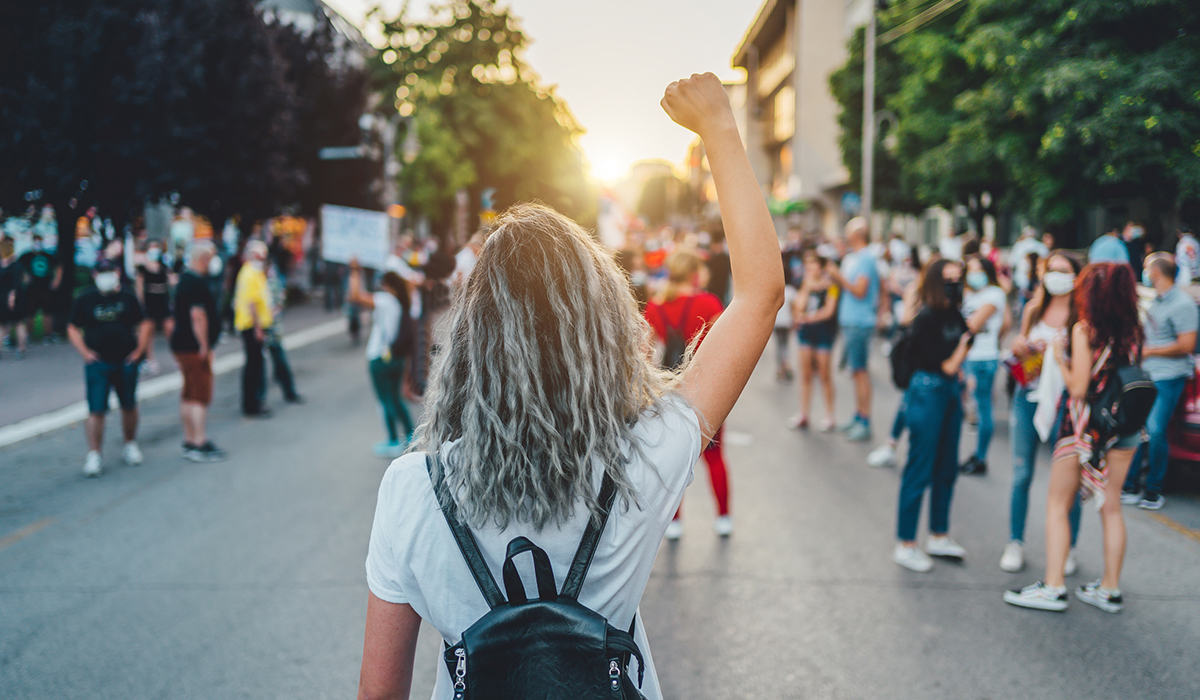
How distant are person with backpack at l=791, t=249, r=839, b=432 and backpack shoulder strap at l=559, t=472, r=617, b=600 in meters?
7.27

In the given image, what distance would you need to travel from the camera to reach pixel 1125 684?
333 centimetres

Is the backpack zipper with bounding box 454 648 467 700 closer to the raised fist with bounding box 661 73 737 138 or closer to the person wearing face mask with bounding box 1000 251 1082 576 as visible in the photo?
the raised fist with bounding box 661 73 737 138

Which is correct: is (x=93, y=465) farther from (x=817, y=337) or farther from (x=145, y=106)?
(x=817, y=337)

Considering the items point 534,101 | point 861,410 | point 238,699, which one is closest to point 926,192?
point 861,410

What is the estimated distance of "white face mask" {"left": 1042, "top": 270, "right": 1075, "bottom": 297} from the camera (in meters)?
4.93

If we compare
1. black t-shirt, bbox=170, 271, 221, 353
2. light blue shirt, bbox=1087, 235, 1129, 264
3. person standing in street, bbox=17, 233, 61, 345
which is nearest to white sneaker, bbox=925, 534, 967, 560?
light blue shirt, bbox=1087, 235, 1129, 264

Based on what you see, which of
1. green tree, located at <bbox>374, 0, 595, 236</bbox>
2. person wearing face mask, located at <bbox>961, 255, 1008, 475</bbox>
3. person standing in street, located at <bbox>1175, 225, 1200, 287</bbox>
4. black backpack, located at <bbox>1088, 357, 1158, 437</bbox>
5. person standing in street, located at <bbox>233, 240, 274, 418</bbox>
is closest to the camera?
black backpack, located at <bbox>1088, 357, 1158, 437</bbox>

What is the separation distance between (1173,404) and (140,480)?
8.00 m

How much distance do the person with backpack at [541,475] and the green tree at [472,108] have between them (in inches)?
1064

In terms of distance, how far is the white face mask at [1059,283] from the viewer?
4934 mm

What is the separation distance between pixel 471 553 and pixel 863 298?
750 cm

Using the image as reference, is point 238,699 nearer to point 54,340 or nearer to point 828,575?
point 828,575

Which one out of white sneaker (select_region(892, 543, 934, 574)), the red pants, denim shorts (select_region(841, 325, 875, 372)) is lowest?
white sneaker (select_region(892, 543, 934, 574))

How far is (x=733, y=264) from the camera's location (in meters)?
1.48
